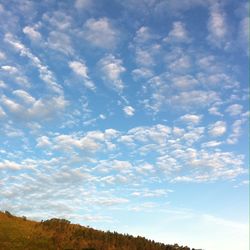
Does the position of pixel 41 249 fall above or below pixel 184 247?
below

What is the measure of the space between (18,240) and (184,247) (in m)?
13.8

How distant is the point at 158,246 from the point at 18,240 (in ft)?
36.1

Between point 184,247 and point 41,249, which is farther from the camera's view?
point 184,247

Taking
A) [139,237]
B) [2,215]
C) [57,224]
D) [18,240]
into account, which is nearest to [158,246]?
[139,237]

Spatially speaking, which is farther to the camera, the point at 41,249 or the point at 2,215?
the point at 2,215

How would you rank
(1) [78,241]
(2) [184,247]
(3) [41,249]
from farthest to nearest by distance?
(2) [184,247], (1) [78,241], (3) [41,249]

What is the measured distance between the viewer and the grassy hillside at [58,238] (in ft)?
92.1

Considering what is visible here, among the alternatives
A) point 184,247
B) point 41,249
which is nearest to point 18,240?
point 41,249

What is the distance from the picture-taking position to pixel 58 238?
2947cm

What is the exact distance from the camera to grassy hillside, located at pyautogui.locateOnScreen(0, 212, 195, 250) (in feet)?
92.1

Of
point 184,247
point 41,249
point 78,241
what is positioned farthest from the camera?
point 184,247

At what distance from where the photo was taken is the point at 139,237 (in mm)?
33594

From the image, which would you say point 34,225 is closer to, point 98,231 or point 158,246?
point 98,231

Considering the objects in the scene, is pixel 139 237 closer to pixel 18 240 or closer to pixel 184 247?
pixel 184 247
